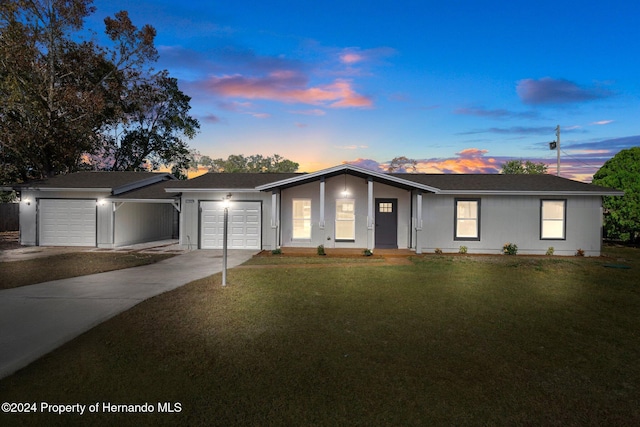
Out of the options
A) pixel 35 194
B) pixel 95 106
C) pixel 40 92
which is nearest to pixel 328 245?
pixel 35 194

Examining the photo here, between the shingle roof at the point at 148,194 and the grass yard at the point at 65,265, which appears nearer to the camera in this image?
the grass yard at the point at 65,265

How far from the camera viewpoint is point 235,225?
16.2m

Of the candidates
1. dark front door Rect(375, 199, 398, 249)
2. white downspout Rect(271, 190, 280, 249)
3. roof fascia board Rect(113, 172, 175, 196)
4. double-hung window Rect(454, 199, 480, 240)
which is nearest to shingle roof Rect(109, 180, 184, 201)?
roof fascia board Rect(113, 172, 175, 196)

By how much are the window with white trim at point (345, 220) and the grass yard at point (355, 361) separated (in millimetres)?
7561

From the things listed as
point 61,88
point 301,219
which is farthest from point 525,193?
point 61,88

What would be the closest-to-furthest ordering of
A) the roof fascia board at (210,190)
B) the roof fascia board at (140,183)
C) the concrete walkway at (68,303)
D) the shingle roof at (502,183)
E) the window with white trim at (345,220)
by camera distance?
the concrete walkway at (68,303)
the shingle roof at (502,183)
the roof fascia board at (210,190)
the window with white trim at (345,220)
the roof fascia board at (140,183)

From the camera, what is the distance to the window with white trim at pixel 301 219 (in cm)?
1622

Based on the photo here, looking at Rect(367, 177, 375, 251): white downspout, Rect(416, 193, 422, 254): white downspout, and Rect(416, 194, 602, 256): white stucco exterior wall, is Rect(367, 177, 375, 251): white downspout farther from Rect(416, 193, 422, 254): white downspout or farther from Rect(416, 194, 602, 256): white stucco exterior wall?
Rect(416, 194, 602, 256): white stucco exterior wall

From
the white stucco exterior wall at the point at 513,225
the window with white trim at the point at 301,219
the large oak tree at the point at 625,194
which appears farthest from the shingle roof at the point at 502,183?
the window with white trim at the point at 301,219

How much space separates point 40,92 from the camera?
23.1 metres

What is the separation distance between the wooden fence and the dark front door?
2395 centimetres

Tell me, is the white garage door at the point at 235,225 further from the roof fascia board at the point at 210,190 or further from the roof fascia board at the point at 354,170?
the roof fascia board at the point at 354,170

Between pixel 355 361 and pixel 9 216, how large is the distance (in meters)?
28.7

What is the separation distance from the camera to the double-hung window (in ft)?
50.6
